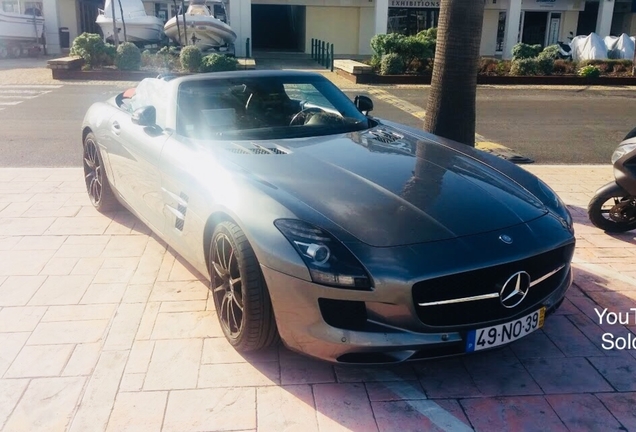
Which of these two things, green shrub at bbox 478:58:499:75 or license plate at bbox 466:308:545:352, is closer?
license plate at bbox 466:308:545:352

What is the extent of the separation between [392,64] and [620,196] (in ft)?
49.0

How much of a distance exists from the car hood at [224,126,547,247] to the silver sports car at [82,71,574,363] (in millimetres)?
12

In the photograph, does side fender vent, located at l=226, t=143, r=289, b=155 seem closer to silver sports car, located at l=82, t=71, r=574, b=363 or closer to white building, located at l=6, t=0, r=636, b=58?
silver sports car, located at l=82, t=71, r=574, b=363

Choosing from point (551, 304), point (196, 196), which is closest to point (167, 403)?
point (196, 196)

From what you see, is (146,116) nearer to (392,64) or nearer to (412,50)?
(392,64)

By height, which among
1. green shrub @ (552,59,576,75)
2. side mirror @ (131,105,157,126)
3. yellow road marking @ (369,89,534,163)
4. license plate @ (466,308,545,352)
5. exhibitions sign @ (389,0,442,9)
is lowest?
yellow road marking @ (369,89,534,163)

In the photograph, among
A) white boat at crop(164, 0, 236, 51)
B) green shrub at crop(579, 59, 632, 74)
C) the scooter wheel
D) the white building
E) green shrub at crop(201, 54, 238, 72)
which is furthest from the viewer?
the white building

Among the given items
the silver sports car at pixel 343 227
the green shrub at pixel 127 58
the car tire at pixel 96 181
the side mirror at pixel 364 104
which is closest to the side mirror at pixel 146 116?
the silver sports car at pixel 343 227

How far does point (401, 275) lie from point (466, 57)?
4.07m

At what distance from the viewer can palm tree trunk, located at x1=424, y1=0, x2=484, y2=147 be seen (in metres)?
6.32

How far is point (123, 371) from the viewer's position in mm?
3477

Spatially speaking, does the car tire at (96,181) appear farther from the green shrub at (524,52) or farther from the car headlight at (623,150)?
the green shrub at (524,52)

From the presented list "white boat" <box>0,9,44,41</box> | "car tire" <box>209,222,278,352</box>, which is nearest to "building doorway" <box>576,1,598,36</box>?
"white boat" <box>0,9,44,41</box>

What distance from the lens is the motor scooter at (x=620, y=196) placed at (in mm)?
5418
